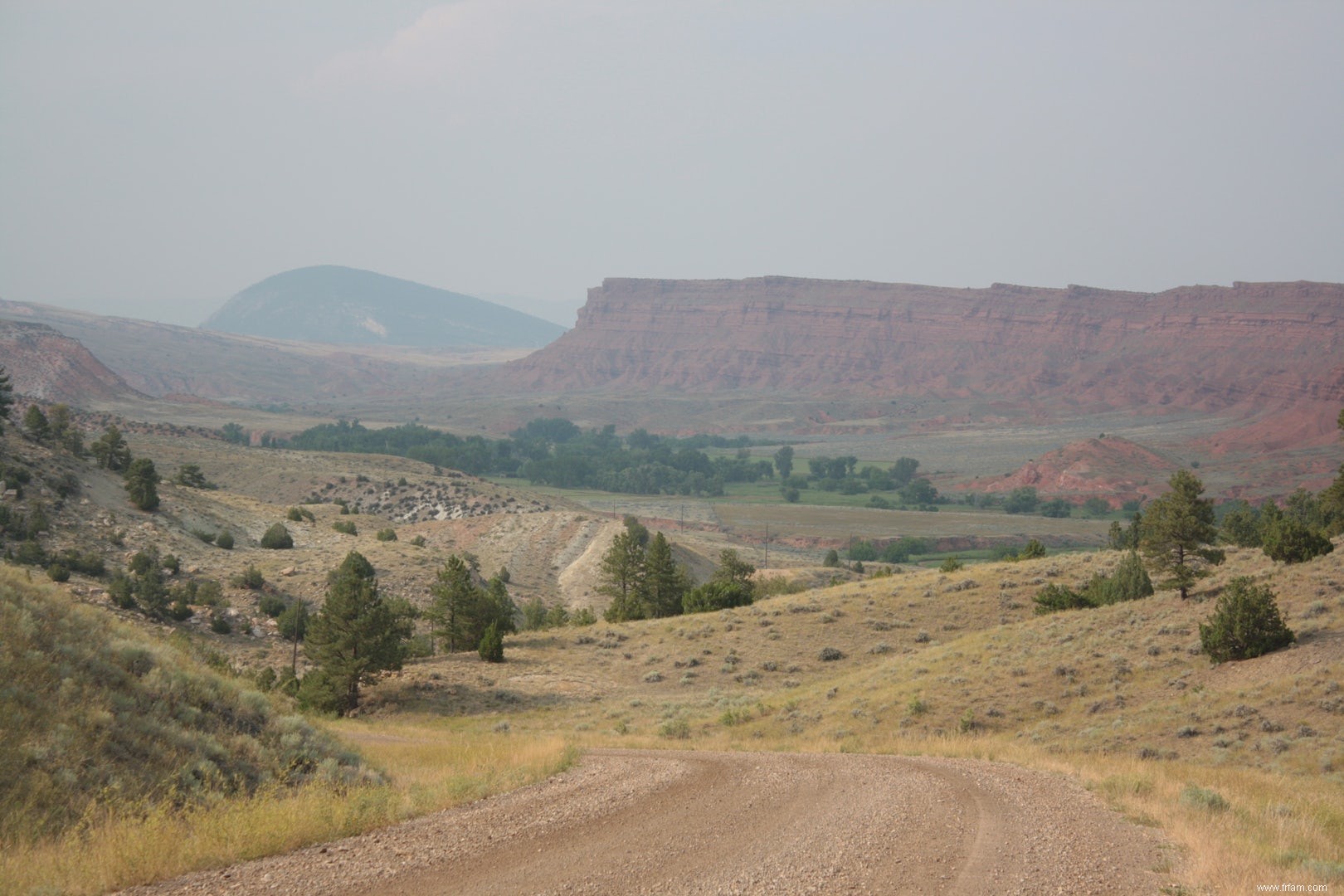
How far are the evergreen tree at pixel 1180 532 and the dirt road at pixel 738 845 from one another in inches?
683

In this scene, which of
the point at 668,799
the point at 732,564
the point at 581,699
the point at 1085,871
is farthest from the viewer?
the point at 732,564

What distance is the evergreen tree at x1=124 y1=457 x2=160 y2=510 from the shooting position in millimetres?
55000

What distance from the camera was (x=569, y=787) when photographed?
11.8 meters

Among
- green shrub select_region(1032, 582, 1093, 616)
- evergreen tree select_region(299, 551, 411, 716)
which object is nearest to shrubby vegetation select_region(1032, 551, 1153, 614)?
green shrub select_region(1032, 582, 1093, 616)

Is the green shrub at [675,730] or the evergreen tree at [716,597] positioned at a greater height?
the green shrub at [675,730]

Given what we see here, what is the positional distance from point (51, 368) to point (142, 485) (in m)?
138

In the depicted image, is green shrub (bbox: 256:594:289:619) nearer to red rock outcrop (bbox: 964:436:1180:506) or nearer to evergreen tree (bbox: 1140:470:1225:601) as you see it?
evergreen tree (bbox: 1140:470:1225:601)

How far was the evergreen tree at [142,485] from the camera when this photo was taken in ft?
180

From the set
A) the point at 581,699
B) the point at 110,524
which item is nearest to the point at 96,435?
the point at 110,524

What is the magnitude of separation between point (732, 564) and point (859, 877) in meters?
46.5

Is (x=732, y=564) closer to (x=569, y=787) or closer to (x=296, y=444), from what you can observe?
(x=569, y=787)

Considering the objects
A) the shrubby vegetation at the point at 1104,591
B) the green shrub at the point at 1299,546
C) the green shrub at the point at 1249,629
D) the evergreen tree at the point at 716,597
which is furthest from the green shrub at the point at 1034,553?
the green shrub at the point at 1249,629

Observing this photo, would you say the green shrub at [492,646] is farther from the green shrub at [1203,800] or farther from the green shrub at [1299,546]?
the green shrub at [1203,800]

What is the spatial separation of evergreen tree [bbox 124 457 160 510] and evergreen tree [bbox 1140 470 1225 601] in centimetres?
5108
